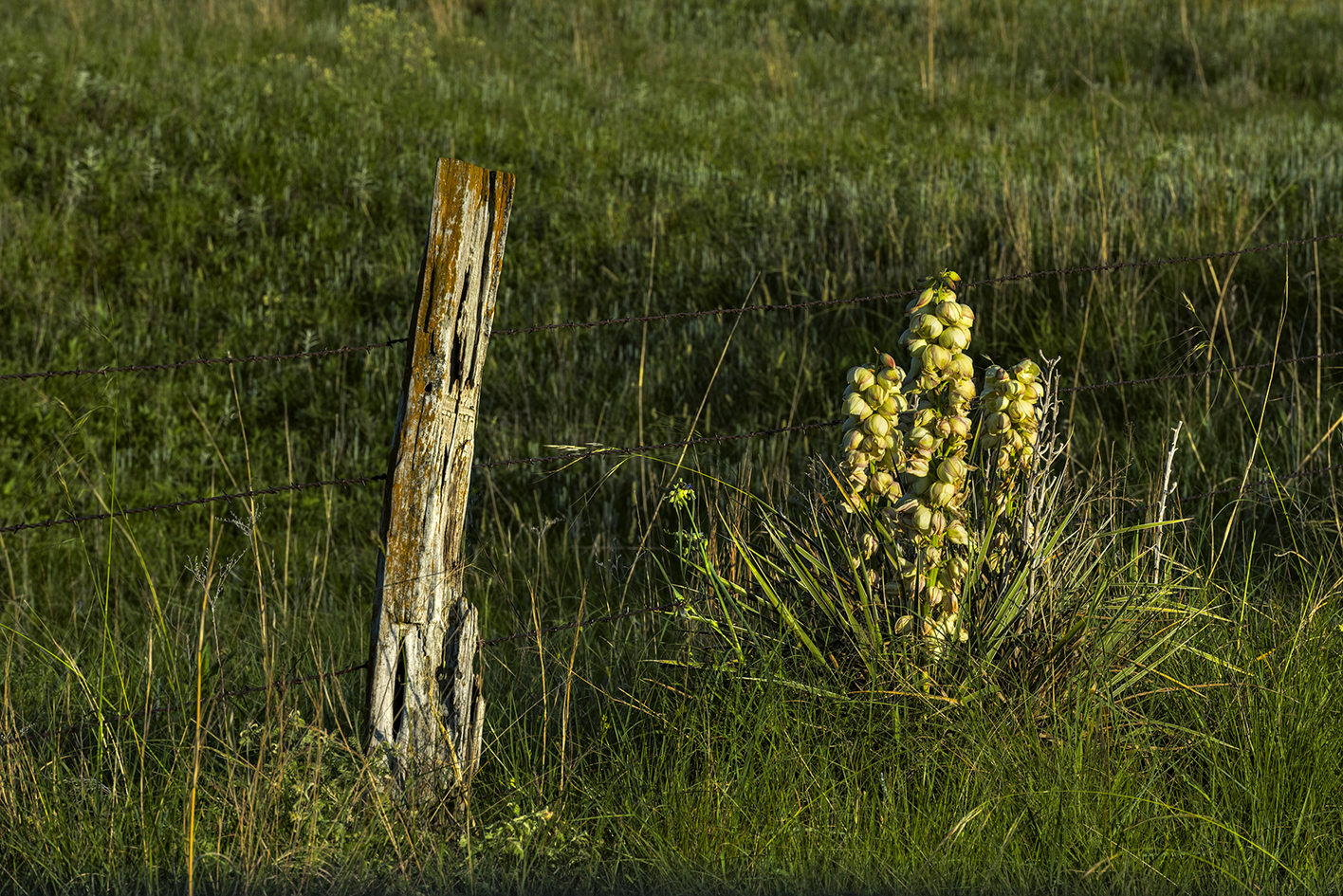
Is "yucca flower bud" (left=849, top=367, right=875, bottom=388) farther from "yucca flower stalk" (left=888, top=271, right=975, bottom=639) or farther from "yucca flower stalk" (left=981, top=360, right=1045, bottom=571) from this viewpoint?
"yucca flower stalk" (left=981, top=360, right=1045, bottom=571)

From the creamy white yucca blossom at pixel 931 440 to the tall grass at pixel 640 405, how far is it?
201 mm

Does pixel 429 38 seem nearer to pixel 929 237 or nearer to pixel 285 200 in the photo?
pixel 285 200

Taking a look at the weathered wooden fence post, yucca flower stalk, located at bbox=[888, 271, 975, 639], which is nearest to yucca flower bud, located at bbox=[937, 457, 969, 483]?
yucca flower stalk, located at bbox=[888, 271, 975, 639]

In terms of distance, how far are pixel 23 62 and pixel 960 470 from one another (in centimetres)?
763

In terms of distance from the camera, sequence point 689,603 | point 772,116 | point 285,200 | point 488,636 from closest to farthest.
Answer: point 689,603, point 488,636, point 285,200, point 772,116

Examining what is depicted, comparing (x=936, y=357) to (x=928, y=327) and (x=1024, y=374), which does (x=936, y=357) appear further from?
(x=1024, y=374)

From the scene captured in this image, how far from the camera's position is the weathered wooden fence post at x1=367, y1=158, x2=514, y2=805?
2287 millimetres

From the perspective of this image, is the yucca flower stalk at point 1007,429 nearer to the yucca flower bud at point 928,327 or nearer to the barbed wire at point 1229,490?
the yucca flower bud at point 928,327

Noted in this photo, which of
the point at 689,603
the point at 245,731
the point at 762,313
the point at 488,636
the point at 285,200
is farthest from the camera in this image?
the point at 285,200

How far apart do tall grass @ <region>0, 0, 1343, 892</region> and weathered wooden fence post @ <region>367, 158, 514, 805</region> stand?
138 millimetres

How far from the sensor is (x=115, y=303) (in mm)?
5883

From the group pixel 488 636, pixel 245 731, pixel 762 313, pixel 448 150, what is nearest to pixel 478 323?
pixel 245 731

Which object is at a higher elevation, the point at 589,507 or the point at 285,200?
the point at 285,200

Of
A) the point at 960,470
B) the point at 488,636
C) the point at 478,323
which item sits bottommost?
the point at 488,636
